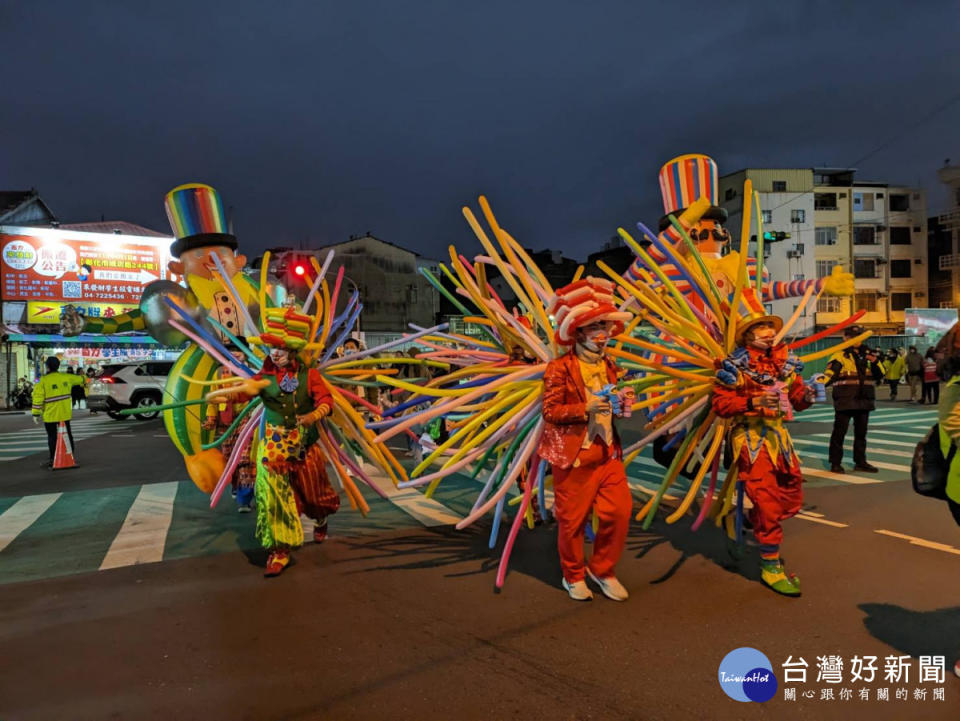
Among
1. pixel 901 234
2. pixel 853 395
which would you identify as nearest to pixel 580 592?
pixel 853 395

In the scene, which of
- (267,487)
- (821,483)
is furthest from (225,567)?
(821,483)

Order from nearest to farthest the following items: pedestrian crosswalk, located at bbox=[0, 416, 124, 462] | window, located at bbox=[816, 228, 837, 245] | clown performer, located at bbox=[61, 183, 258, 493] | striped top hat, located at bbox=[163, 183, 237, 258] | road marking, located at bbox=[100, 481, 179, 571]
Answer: road marking, located at bbox=[100, 481, 179, 571]
clown performer, located at bbox=[61, 183, 258, 493]
striped top hat, located at bbox=[163, 183, 237, 258]
pedestrian crosswalk, located at bbox=[0, 416, 124, 462]
window, located at bbox=[816, 228, 837, 245]

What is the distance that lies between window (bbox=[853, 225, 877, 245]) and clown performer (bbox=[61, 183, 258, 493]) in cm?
3866

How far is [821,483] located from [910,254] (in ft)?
121

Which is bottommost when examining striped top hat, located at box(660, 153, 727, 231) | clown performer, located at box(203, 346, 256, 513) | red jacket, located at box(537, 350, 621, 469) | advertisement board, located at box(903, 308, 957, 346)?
clown performer, located at box(203, 346, 256, 513)

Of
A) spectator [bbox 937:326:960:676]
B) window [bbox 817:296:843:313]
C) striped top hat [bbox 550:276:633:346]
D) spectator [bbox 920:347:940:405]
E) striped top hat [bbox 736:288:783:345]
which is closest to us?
spectator [bbox 937:326:960:676]

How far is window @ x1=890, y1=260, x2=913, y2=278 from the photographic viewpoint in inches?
1437

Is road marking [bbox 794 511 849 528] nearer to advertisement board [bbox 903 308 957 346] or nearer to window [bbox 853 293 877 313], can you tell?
advertisement board [bbox 903 308 957 346]

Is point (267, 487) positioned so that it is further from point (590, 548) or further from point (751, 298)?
point (751, 298)

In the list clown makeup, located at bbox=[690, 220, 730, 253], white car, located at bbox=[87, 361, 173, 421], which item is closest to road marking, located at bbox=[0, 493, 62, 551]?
clown makeup, located at bbox=[690, 220, 730, 253]

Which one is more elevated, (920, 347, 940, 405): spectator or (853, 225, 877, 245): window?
(853, 225, 877, 245): window

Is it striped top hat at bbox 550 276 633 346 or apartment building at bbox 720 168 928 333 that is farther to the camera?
apartment building at bbox 720 168 928 333

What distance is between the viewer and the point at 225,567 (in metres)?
4.59

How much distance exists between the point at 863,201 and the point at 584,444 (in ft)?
132
